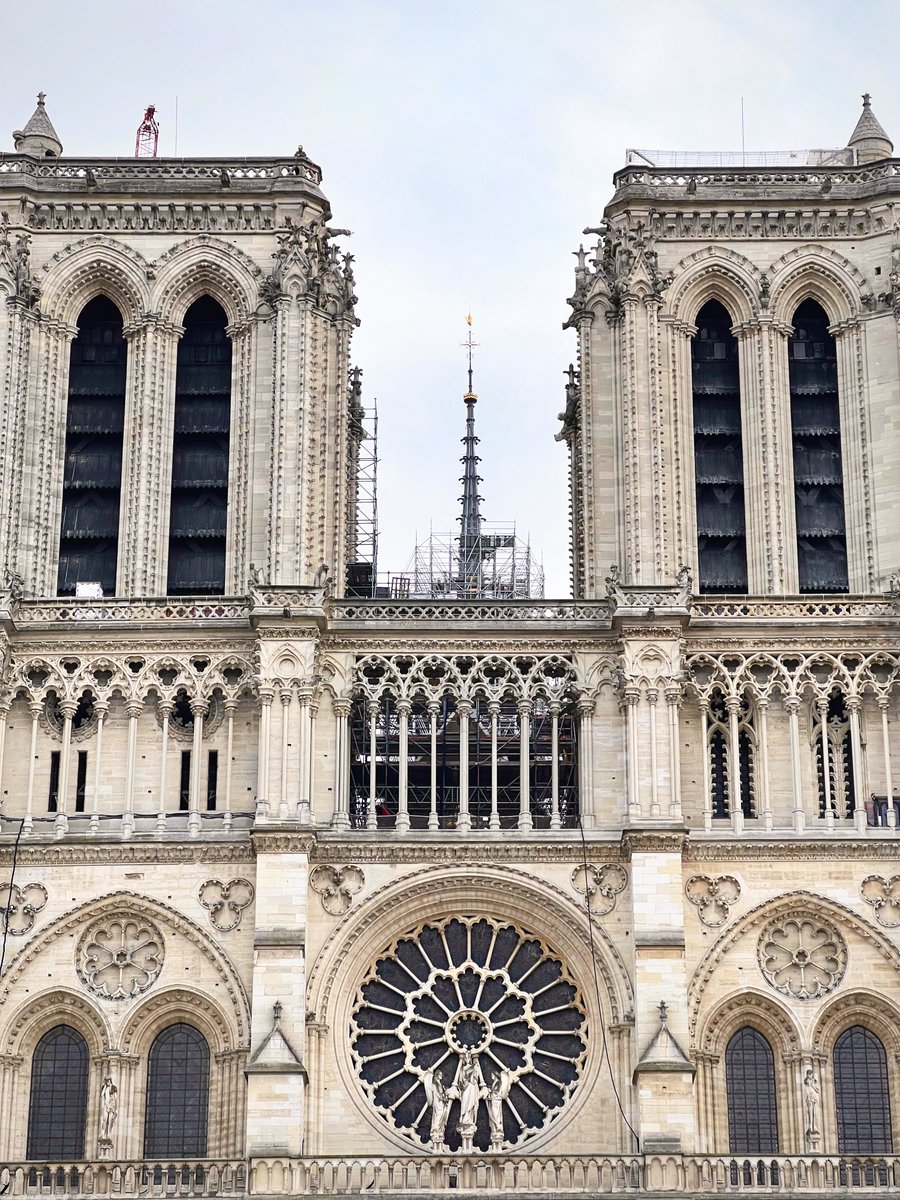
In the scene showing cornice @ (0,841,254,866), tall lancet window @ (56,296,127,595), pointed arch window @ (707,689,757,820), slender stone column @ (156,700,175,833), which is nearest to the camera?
cornice @ (0,841,254,866)

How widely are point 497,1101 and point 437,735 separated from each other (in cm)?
734

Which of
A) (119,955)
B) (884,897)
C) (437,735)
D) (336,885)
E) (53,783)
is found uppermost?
(437,735)

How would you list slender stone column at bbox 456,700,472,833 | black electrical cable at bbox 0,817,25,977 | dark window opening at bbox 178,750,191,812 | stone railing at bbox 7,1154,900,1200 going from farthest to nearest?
1. dark window opening at bbox 178,750,191,812
2. slender stone column at bbox 456,700,472,833
3. black electrical cable at bbox 0,817,25,977
4. stone railing at bbox 7,1154,900,1200

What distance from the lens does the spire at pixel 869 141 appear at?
51781mm

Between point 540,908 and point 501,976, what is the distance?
1275mm

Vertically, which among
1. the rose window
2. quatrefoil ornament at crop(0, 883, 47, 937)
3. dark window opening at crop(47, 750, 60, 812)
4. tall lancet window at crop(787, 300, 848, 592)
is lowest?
the rose window

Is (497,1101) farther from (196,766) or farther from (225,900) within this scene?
(196,766)

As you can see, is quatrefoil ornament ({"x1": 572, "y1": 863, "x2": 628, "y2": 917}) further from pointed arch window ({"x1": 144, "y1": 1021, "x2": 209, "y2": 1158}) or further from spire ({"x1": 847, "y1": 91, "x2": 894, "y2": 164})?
spire ({"x1": 847, "y1": 91, "x2": 894, "y2": 164})

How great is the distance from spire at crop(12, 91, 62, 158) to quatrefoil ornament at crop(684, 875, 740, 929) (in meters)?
18.2

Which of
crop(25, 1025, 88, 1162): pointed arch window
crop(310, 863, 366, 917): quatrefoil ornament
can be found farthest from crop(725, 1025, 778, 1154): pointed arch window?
crop(25, 1025, 88, 1162): pointed arch window

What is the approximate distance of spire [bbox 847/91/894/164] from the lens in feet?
170

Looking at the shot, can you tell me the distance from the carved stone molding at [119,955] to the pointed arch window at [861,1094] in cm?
1111

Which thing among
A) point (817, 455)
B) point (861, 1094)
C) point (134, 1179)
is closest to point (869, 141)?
point (817, 455)

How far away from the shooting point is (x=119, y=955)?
1770 inches
